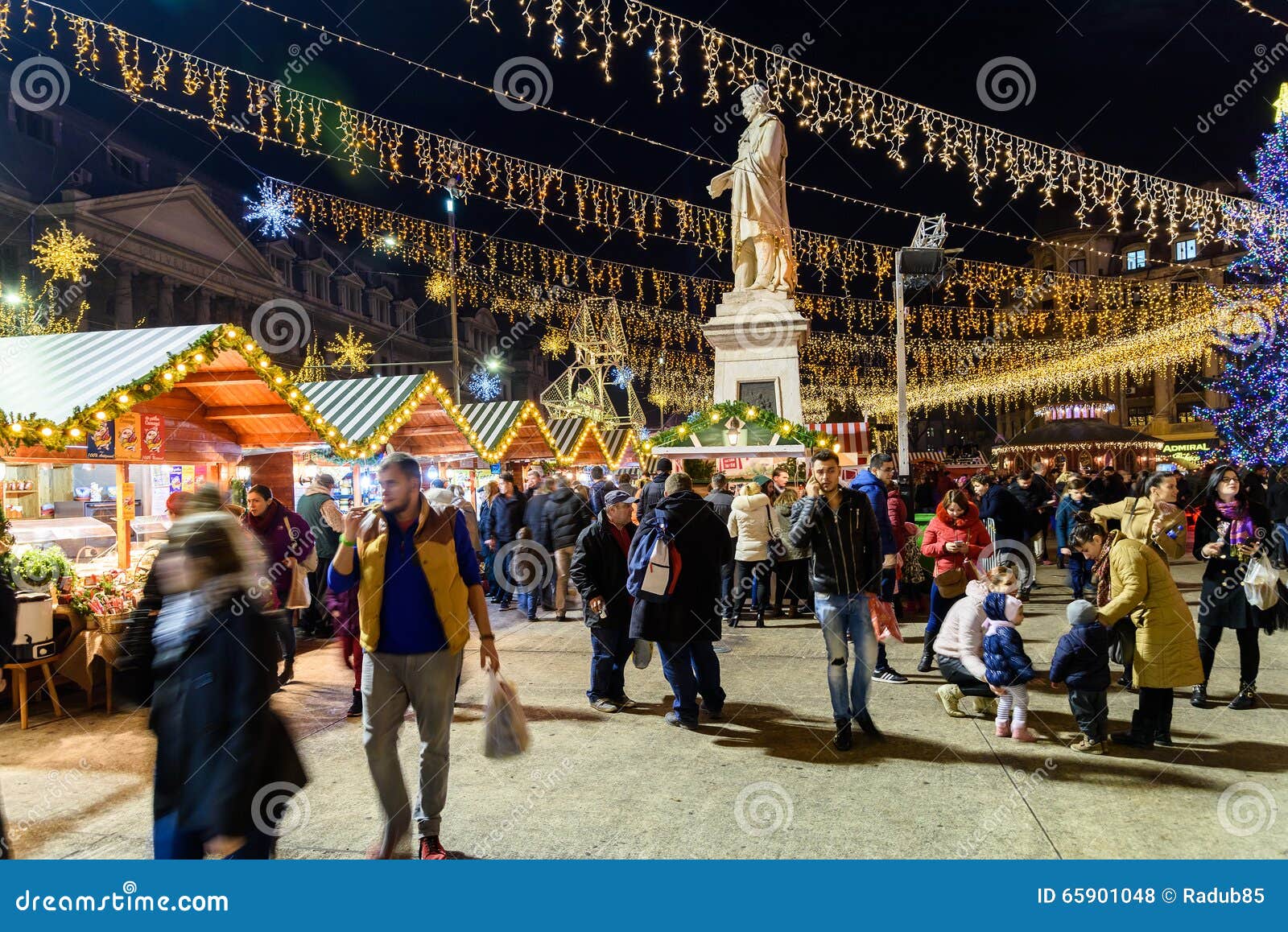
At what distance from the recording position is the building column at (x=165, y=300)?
3631 cm

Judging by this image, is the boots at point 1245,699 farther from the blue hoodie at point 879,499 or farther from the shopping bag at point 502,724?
the shopping bag at point 502,724

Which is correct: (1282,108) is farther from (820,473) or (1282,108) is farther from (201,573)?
(201,573)

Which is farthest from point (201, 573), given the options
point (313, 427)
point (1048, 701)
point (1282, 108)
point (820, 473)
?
point (1282, 108)

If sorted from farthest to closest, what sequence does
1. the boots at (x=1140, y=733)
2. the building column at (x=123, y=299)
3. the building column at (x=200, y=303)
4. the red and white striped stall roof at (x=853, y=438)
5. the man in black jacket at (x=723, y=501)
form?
the building column at (x=200, y=303), the building column at (x=123, y=299), the red and white striped stall roof at (x=853, y=438), the man in black jacket at (x=723, y=501), the boots at (x=1140, y=733)

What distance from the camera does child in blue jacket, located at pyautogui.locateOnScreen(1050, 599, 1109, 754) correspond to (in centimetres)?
520


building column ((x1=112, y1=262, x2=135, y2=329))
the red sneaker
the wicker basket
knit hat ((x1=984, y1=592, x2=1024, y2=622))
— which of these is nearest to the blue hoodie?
knit hat ((x1=984, y1=592, x2=1024, y2=622))

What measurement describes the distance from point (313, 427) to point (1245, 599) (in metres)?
9.63

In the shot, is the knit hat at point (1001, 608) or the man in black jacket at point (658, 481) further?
the man in black jacket at point (658, 481)

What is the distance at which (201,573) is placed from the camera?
302 cm

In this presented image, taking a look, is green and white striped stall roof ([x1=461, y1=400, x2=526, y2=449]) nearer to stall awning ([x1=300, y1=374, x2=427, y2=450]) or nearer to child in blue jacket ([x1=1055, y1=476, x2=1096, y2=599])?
stall awning ([x1=300, y1=374, x2=427, y2=450])

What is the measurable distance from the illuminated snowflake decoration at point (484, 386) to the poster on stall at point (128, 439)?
4781 cm

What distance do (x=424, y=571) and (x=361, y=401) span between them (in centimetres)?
953

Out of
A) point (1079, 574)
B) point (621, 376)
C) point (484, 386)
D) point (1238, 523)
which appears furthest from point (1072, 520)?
point (484, 386)

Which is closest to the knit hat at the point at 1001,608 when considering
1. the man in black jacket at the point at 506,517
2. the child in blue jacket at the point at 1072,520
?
the child in blue jacket at the point at 1072,520
